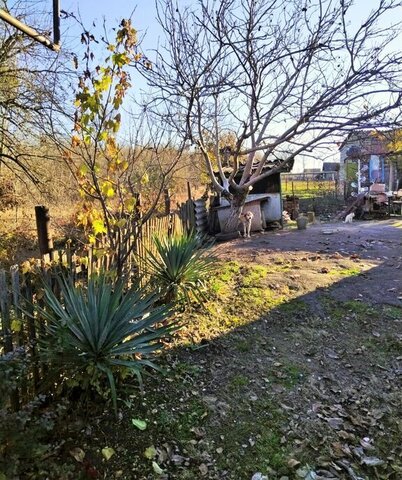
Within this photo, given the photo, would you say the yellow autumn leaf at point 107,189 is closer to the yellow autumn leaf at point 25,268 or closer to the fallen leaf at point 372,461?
the yellow autumn leaf at point 25,268

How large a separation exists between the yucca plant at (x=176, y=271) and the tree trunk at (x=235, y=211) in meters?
5.59

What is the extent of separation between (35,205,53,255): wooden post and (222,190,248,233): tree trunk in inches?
286

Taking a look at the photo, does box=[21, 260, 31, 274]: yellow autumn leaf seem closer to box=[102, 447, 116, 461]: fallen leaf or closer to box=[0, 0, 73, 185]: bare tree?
box=[102, 447, 116, 461]: fallen leaf

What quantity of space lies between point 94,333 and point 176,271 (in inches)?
88.6

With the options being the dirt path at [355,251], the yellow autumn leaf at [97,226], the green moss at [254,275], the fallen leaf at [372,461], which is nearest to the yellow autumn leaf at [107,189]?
the yellow autumn leaf at [97,226]

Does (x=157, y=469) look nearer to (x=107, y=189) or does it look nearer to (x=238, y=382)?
(x=238, y=382)

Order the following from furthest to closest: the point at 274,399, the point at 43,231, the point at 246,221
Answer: the point at 246,221, the point at 43,231, the point at 274,399

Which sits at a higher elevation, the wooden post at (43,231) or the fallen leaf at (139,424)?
the wooden post at (43,231)

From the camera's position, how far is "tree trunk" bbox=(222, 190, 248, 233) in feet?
35.6

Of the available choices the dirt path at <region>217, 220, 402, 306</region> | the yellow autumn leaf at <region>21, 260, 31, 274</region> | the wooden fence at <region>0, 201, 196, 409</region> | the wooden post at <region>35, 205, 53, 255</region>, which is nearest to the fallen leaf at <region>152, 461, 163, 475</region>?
the wooden fence at <region>0, 201, 196, 409</region>

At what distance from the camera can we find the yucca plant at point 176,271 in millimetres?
5039

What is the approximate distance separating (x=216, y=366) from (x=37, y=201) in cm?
815

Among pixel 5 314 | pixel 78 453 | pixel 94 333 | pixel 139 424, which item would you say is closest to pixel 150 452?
pixel 139 424

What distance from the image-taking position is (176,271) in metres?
5.11
